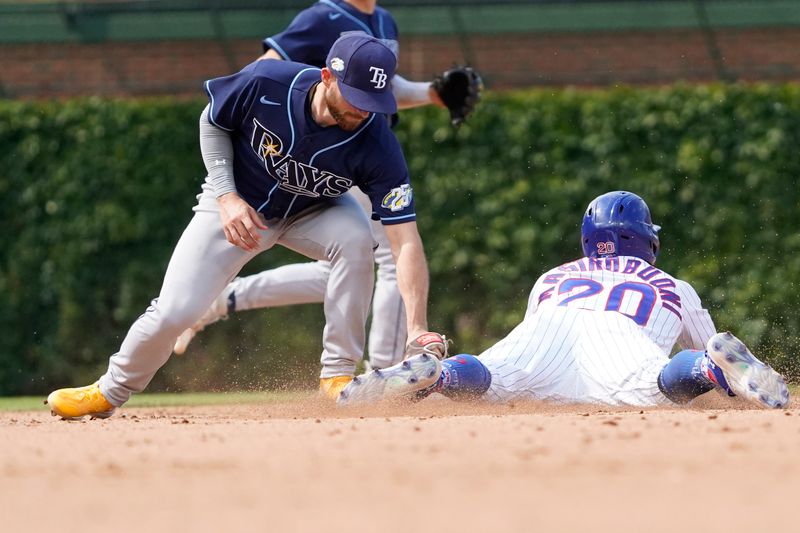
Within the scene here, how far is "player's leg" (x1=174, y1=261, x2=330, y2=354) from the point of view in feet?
23.1

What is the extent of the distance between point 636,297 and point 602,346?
32 centimetres

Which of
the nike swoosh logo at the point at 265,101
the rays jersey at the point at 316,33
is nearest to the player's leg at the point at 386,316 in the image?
the rays jersey at the point at 316,33

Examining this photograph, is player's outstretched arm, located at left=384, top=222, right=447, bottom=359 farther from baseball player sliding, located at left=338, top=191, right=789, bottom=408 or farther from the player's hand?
the player's hand

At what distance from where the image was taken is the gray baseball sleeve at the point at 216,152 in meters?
5.78

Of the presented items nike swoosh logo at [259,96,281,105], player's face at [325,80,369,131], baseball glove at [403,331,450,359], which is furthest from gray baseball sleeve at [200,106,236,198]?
baseball glove at [403,331,450,359]

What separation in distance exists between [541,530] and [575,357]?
3087mm

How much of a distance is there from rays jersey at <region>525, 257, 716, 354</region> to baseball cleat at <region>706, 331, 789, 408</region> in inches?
25.9

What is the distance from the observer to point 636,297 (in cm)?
591

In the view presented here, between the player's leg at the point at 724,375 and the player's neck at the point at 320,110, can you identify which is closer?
the player's leg at the point at 724,375

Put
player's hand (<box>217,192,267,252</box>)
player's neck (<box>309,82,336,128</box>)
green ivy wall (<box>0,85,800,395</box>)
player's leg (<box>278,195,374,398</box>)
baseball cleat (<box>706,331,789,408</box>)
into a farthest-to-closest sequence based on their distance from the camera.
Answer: green ivy wall (<box>0,85,800,395</box>) < player's leg (<box>278,195,374,398</box>) < player's hand (<box>217,192,267,252</box>) < player's neck (<box>309,82,336,128</box>) < baseball cleat (<box>706,331,789,408</box>)

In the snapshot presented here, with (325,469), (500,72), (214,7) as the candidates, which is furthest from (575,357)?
(214,7)

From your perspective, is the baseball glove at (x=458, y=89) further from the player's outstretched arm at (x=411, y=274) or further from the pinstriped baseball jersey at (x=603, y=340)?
the player's outstretched arm at (x=411, y=274)

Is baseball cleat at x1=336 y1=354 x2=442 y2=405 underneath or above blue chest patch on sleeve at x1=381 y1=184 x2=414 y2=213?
underneath

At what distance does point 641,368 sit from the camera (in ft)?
18.5
